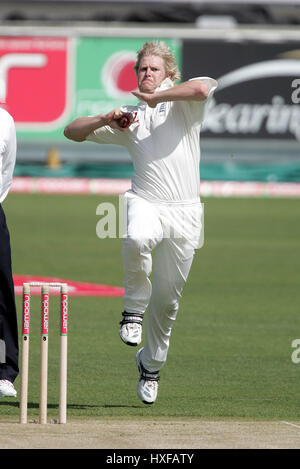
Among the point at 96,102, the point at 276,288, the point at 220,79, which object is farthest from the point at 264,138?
the point at 276,288

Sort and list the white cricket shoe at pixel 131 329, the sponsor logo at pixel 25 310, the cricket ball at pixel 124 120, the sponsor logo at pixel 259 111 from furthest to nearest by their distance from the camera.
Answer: the sponsor logo at pixel 259 111
the white cricket shoe at pixel 131 329
the cricket ball at pixel 124 120
the sponsor logo at pixel 25 310

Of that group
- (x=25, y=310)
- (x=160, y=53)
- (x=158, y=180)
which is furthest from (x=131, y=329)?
(x=160, y=53)

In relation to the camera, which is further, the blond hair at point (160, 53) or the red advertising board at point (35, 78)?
the red advertising board at point (35, 78)

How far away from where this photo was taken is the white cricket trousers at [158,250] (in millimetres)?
6188

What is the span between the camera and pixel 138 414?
6.37 metres

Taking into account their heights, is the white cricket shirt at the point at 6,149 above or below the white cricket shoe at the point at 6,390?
above

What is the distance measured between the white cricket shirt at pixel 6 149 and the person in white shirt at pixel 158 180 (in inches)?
13.5

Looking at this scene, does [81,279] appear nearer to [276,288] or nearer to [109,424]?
[276,288]

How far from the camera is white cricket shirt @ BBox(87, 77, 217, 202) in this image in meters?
6.27

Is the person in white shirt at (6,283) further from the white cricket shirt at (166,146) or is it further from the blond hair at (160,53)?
the blond hair at (160,53)

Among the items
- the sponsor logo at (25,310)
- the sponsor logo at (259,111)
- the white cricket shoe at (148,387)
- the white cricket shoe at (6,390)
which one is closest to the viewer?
the sponsor logo at (25,310)

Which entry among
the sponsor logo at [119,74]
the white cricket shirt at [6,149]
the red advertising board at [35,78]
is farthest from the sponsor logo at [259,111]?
the white cricket shirt at [6,149]

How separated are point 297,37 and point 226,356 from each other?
2192 cm

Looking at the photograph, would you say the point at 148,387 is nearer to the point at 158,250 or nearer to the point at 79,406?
the point at 79,406
